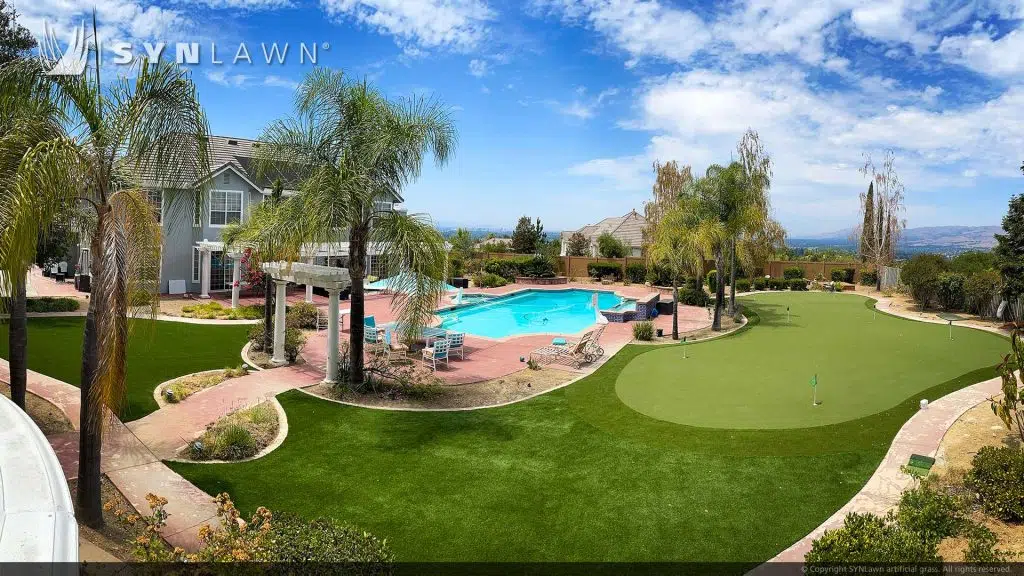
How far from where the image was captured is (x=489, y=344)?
1880 cm

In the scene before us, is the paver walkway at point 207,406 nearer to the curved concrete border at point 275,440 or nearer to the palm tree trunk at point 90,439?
the curved concrete border at point 275,440

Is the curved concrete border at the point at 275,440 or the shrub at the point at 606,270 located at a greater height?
the shrub at the point at 606,270

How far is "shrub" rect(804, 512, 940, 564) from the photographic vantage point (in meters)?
5.34

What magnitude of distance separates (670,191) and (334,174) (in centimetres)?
3517

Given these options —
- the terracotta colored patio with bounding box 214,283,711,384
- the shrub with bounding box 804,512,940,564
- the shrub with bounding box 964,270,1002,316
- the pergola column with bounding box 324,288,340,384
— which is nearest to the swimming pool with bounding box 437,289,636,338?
the terracotta colored patio with bounding box 214,283,711,384

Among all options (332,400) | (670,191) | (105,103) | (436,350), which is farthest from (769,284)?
(105,103)

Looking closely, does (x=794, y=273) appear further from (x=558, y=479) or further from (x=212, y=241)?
(x=558, y=479)

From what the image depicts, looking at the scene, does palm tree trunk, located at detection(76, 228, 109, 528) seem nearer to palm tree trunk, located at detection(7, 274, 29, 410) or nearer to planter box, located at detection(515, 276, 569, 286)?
palm tree trunk, located at detection(7, 274, 29, 410)

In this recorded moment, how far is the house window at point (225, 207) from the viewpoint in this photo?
27250 millimetres

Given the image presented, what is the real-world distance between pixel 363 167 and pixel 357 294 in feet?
8.52

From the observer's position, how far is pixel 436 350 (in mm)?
15383

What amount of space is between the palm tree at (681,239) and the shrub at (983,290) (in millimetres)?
11756

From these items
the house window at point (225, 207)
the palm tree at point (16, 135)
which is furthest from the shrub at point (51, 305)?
the palm tree at point (16, 135)

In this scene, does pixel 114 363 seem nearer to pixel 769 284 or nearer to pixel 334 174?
pixel 334 174
